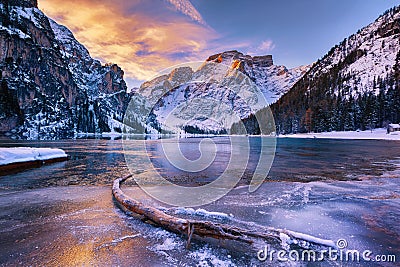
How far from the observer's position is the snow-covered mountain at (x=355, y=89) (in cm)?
8262

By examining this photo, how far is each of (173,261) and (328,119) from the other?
103m

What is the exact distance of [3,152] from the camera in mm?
13625

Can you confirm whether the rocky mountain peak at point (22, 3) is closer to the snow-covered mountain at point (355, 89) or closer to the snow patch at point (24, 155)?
the snow patch at point (24, 155)

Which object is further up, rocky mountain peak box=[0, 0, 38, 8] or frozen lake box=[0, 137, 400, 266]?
rocky mountain peak box=[0, 0, 38, 8]

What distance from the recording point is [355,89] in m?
111

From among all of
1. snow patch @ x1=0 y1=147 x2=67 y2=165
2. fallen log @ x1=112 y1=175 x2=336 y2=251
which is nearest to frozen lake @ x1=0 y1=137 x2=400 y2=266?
fallen log @ x1=112 y1=175 x2=336 y2=251

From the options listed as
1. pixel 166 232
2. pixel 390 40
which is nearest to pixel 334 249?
pixel 166 232

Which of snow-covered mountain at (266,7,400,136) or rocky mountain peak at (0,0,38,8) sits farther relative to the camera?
rocky mountain peak at (0,0,38,8)

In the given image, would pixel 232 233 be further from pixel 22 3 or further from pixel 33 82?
pixel 22 3

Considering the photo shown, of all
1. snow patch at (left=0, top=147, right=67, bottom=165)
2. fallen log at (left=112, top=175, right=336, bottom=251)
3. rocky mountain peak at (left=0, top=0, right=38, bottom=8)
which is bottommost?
fallen log at (left=112, top=175, right=336, bottom=251)

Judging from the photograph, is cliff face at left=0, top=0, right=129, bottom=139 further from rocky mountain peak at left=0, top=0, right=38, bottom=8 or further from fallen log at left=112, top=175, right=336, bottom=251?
fallen log at left=112, top=175, right=336, bottom=251

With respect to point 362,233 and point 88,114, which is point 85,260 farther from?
point 88,114

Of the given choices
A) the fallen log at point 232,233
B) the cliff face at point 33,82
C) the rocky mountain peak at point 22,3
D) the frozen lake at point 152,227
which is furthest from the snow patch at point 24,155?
the rocky mountain peak at point 22,3

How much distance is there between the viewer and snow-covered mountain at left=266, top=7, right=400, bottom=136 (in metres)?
82.6
